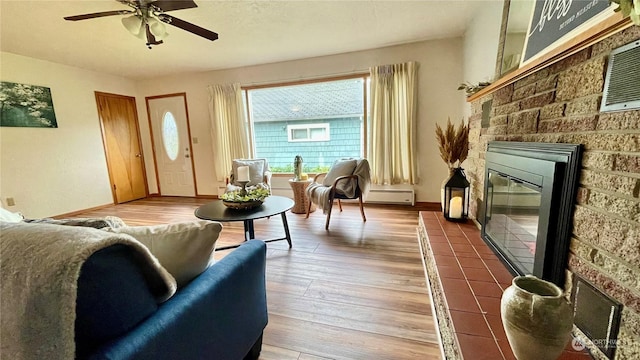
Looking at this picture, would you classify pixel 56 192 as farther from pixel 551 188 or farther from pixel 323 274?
pixel 551 188

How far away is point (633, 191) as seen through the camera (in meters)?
0.70

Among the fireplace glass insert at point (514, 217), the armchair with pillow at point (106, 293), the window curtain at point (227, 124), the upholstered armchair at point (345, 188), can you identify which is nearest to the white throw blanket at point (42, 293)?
the armchair with pillow at point (106, 293)

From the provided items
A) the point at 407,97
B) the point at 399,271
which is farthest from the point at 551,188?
the point at 407,97

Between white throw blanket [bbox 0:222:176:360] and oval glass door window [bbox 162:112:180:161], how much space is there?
4897 millimetres

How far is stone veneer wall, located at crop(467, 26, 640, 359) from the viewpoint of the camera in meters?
0.71

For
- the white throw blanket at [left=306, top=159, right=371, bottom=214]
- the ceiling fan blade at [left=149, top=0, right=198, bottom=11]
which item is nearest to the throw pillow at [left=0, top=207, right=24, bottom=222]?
the ceiling fan blade at [left=149, top=0, right=198, bottom=11]

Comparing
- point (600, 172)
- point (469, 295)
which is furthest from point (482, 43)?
point (469, 295)

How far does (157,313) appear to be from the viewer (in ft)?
2.31

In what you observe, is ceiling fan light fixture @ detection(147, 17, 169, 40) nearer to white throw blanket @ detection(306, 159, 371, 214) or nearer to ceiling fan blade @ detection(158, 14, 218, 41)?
ceiling fan blade @ detection(158, 14, 218, 41)

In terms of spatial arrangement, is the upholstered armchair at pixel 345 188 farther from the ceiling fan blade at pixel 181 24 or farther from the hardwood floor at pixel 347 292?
the ceiling fan blade at pixel 181 24

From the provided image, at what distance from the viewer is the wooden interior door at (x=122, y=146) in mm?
4457

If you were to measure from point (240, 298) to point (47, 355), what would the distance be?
0.60 meters

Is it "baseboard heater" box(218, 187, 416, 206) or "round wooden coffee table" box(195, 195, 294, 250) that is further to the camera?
"baseboard heater" box(218, 187, 416, 206)

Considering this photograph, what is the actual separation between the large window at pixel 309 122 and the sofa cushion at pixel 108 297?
11.9 feet
